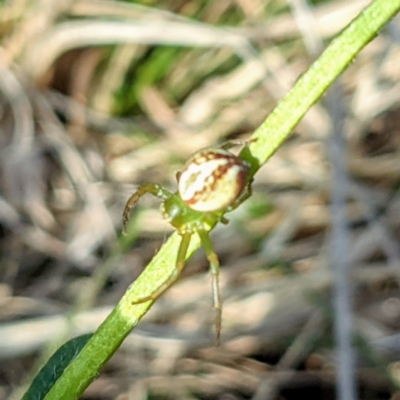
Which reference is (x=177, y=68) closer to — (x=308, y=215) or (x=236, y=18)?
(x=236, y=18)

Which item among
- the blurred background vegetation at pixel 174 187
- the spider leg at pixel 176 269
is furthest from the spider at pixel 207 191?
the blurred background vegetation at pixel 174 187

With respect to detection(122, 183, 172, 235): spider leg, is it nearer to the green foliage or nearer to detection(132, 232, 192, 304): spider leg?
the green foliage

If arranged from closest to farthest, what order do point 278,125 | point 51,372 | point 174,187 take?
point 278,125 → point 51,372 → point 174,187

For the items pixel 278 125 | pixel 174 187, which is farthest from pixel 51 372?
pixel 174 187

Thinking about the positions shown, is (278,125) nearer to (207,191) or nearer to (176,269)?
(176,269)

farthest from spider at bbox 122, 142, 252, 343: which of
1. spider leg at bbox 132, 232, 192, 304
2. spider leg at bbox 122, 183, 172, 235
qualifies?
spider leg at bbox 132, 232, 192, 304

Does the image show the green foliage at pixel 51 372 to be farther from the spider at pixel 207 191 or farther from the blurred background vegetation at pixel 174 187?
the blurred background vegetation at pixel 174 187
